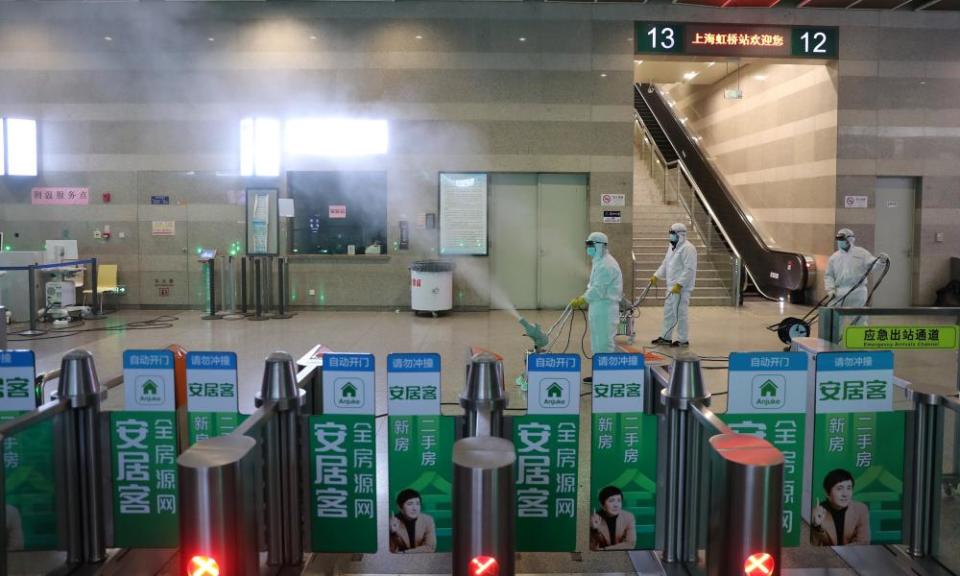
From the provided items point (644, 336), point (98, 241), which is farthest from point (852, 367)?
point (98, 241)

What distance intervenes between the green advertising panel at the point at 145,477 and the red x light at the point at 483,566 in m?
1.49

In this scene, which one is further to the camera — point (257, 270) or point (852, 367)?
point (257, 270)

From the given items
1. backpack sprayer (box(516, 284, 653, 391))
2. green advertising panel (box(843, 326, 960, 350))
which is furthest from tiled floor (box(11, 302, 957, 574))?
green advertising panel (box(843, 326, 960, 350))

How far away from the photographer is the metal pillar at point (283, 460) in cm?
287

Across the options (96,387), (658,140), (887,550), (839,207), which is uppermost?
(658,140)

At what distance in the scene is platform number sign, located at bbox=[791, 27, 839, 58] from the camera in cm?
1217

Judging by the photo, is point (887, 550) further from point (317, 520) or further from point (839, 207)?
point (839, 207)

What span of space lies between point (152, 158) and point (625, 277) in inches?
307

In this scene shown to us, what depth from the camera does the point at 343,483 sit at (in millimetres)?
3035

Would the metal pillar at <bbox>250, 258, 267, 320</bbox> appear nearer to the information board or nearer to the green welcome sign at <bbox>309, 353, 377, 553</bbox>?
the information board

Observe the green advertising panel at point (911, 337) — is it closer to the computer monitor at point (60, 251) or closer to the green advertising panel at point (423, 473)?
the green advertising panel at point (423, 473)

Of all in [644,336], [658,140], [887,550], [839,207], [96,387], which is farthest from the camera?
[658,140]

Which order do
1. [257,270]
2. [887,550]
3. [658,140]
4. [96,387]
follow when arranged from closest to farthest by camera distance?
1. [96,387]
2. [887,550]
3. [257,270]
4. [658,140]

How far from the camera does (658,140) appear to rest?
16766mm
